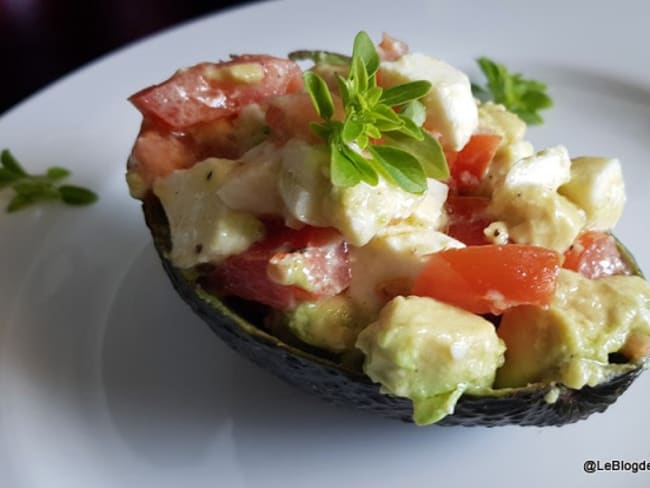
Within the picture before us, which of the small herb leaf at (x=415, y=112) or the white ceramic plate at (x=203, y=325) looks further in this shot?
the white ceramic plate at (x=203, y=325)

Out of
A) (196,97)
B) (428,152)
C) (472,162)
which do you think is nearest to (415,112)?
(428,152)

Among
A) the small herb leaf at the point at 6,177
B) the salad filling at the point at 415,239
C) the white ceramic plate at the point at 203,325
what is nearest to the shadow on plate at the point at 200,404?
the white ceramic plate at the point at 203,325

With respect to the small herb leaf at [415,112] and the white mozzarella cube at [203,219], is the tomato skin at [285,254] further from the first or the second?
the small herb leaf at [415,112]

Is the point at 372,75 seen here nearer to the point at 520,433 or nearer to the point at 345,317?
the point at 345,317

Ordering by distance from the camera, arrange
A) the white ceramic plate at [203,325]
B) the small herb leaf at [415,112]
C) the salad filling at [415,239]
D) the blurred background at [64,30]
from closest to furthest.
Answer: the salad filling at [415,239], the small herb leaf at [415,112], the white ceramic plate at [203,325], the blurred background at [64,30]

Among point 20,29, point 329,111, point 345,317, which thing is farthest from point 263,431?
point 20,29

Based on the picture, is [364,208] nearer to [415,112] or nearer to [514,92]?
[415,112]
